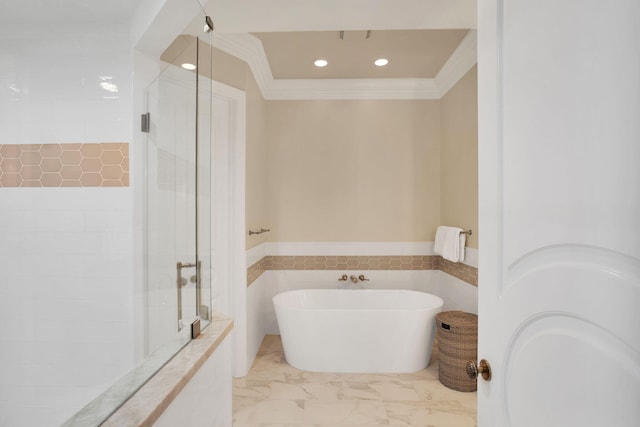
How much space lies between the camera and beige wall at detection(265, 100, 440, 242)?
355 cm

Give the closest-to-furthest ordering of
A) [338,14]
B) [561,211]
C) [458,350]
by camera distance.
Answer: [561,211], [338,14], [458,350]

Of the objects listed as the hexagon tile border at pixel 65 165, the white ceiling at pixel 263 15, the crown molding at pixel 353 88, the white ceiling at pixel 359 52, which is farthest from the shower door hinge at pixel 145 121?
the crown molding at pixel 353 88

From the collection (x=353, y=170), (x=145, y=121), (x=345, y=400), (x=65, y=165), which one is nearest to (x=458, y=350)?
(x=345, y=400)

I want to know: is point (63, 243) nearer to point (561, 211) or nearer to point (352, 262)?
point (561, 211)

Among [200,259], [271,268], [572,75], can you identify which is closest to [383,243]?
[271,268]

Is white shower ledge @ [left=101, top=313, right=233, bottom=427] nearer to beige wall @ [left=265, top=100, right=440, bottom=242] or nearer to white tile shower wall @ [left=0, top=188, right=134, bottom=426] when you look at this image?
white tile shower wall @ [left=0, top=188, right=134, bottom=426]

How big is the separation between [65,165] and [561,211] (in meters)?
1.82

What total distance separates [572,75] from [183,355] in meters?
1.26

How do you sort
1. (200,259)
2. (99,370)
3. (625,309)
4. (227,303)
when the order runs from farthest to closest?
(227,303) < (99,370) < (200,259) < (625,309)

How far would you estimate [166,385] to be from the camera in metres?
0.90

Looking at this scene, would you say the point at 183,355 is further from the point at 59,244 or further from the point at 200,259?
the point at 59,244

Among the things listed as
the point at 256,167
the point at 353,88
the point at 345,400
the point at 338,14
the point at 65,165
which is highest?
the point at 353,88

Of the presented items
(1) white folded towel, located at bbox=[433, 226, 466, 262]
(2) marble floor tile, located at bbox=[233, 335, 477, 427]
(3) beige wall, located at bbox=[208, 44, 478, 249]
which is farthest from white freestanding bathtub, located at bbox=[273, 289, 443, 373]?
(3) beige wall, located at bbox=[208, 44, 478, 249]

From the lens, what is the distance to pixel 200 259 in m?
1.39
